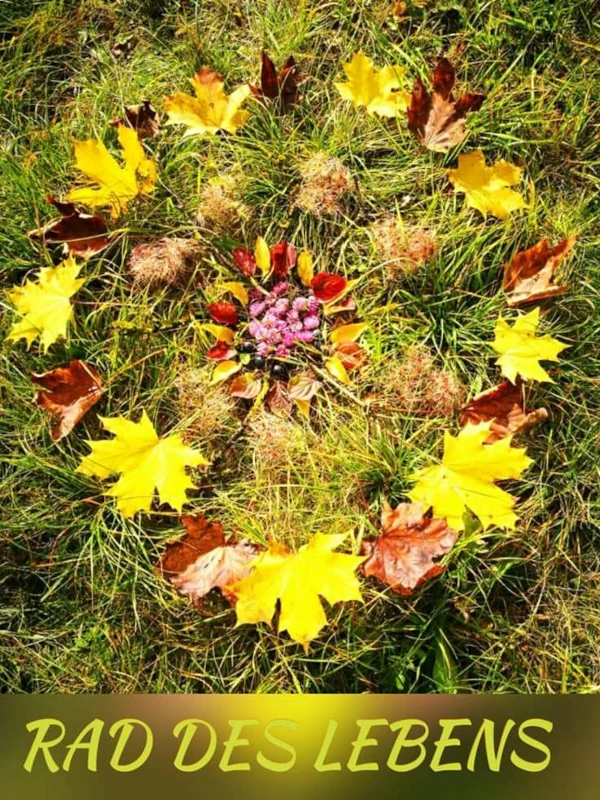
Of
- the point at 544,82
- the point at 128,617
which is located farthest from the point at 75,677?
the point at 544,82

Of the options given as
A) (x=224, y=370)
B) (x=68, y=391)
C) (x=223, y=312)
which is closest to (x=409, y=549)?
(x=224, y=370)

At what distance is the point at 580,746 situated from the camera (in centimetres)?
170

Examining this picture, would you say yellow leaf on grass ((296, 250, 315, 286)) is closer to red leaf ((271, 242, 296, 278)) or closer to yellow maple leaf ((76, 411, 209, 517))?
red leaf ((271, 242, 296, 278))

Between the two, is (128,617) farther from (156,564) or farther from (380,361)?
(380,361)

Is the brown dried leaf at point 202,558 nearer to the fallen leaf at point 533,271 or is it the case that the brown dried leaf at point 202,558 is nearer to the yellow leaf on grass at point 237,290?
the yellow leaf on grass at point 237,290

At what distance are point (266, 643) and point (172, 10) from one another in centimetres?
177

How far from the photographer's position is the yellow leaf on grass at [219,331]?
1.98 meters

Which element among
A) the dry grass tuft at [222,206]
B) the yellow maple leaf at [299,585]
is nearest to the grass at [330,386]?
the dry grass tuft at [222,206]

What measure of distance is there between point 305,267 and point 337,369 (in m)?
0.29

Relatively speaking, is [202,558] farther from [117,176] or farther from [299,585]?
[117,176]

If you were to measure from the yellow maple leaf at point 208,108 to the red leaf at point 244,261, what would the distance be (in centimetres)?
34

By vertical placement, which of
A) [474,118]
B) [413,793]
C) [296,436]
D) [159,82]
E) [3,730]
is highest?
[474,118]

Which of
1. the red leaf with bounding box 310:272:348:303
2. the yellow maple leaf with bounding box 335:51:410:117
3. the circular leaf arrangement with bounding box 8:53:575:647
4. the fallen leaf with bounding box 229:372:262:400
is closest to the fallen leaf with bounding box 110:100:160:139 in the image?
the circular leaf arrangement with bounding box 8:53:575:647

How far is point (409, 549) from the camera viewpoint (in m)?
1.81
